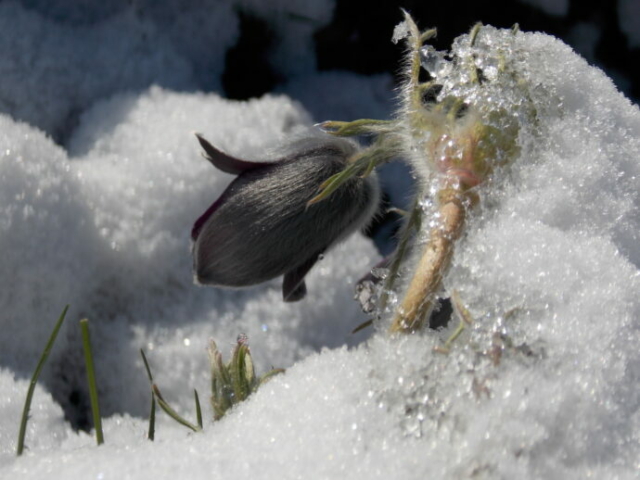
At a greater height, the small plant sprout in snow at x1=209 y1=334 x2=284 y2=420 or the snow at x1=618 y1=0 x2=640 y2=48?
the snow at x1=618 y1=0 x2=640 y2=48

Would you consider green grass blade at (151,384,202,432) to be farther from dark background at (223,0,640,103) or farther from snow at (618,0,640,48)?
snow at (618,0,640,48)

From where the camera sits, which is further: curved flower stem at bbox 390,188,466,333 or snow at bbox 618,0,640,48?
snow at bbox 618,0,640,48

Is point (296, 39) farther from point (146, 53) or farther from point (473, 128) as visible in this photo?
point (473, 128)

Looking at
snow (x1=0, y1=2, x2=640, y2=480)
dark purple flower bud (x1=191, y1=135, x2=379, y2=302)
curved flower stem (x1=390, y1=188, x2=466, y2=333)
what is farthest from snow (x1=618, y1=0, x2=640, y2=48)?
curved flower stem (x1=390, y1=188, x2=466, y2=333)

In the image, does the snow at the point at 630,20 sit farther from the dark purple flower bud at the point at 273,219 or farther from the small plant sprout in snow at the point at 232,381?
the small plant sprout in snow at the point at 232,381

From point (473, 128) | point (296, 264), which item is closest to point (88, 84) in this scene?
point (296, 264)

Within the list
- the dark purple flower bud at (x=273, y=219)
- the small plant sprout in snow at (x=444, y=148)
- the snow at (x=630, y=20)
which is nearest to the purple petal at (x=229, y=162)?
the dark purple flower bud at (x=273, y=219)

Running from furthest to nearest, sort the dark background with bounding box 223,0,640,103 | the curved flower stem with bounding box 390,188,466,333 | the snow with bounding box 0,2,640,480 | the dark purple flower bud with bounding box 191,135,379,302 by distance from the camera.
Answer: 1. the dark background with bounding box 223,0,640,103
2. the dark purple flower bud with bounding box 191,135,379,302
3. the curved flower stem with bounding box 390,188,466,333
4. the snow with bounding box 0,2,640,480
